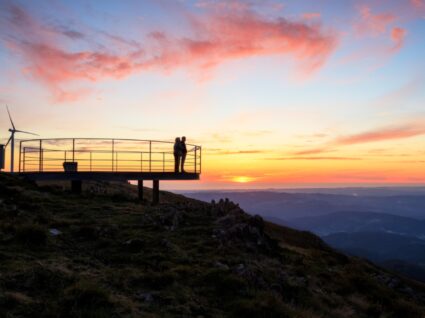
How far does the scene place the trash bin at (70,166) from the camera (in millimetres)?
27719

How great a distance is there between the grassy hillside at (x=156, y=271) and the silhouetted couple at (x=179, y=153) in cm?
766

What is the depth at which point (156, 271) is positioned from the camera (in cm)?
1219

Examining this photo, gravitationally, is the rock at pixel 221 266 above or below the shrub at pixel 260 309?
above

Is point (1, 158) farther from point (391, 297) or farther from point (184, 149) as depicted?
point (391, 297)

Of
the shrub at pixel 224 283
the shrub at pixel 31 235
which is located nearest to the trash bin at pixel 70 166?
the shrub at pixel 31 235

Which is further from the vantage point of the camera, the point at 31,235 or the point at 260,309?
the point at 31,235

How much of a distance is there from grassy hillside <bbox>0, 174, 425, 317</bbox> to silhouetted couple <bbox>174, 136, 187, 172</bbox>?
7.66m

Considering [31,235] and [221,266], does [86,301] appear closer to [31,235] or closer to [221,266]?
[221,266]

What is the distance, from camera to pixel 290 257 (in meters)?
18.5

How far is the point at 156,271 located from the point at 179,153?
17.0 meters

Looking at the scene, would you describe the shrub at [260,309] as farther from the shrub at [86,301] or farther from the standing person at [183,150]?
the standing person at [183,150]

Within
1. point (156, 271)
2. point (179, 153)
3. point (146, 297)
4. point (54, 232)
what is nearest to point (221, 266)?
point (156, 271)

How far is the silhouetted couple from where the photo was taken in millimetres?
28278

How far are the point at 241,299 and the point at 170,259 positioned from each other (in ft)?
11.6
